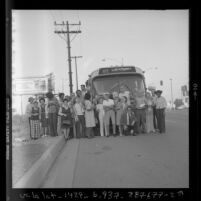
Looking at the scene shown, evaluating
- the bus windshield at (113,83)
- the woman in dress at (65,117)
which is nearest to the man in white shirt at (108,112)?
the woman in dress at (65,117)

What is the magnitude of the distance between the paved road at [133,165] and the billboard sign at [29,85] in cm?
99

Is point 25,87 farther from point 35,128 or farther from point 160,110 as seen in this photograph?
point 160,110

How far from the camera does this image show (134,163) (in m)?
4.56

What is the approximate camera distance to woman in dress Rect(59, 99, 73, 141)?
434cm

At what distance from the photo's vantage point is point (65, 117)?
4895 mm

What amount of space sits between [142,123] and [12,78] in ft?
6.24

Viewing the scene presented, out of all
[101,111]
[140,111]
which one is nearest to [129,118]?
[140,111]

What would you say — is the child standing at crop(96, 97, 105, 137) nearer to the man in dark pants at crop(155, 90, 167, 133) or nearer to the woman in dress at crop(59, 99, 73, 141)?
the woman in dress at crop(59, 99, 73, 141)

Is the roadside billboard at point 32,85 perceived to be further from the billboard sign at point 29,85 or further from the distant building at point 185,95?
the distant building at point 185,95

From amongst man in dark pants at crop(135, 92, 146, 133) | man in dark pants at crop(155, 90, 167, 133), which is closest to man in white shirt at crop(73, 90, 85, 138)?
man in dark pants at crop(135, 92, 146, 133)

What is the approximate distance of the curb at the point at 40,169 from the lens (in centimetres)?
391

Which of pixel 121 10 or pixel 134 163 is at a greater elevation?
pixel 121 10
